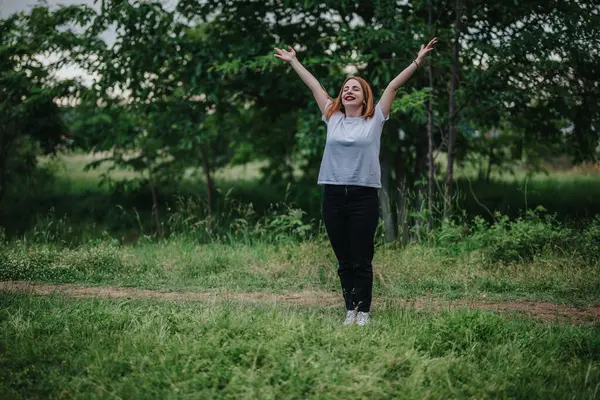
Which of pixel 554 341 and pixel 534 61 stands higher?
pixel 534 61

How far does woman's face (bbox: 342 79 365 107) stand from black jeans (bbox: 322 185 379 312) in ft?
2.43

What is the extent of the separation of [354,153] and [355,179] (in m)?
0.22

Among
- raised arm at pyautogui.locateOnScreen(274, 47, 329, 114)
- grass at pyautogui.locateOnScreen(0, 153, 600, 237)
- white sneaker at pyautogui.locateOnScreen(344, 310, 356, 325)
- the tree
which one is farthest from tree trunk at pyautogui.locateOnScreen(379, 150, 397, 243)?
the tree

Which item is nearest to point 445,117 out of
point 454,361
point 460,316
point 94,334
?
point 460,316

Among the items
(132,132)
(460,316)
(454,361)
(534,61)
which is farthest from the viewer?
(132,132)

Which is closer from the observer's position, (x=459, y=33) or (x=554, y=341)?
(x=554, y=341)

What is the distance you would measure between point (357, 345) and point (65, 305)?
2814 mm

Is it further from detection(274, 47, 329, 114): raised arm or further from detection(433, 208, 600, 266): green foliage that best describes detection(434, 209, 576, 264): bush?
detection(274, 47, 329, 114): raised arm

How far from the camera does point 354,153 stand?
197 inches

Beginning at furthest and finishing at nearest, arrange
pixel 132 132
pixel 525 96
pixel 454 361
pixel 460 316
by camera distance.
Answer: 1. pixel 132 132
2. pixel 525 96
3. pixel 460 316
4. pixel 454 361

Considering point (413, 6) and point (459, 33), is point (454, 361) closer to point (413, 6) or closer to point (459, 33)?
point (459, 33)

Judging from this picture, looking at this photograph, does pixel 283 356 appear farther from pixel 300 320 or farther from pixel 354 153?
pixel 354 153

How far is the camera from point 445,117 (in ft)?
33.0

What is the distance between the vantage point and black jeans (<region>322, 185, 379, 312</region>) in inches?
200
